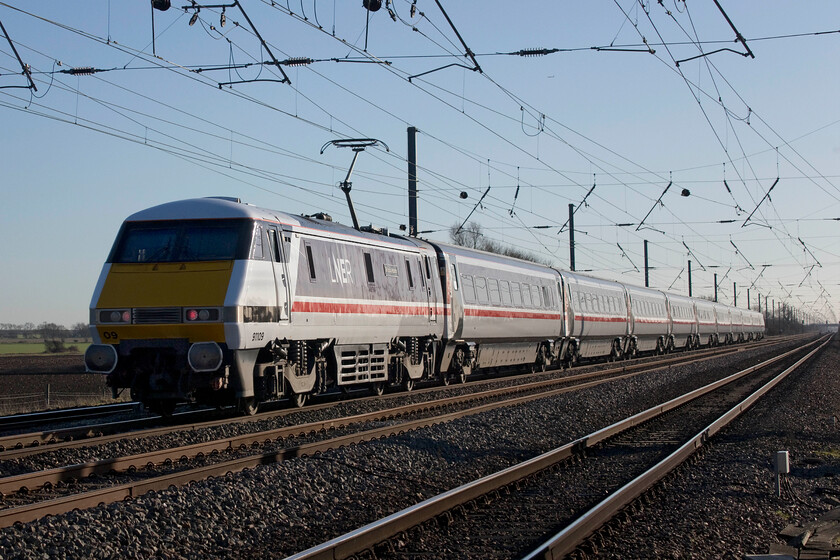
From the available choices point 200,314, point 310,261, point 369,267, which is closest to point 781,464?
point 200,314

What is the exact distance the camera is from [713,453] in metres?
11.9

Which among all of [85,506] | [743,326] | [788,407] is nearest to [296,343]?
[85,506]

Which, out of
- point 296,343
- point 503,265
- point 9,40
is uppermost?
point 9,40

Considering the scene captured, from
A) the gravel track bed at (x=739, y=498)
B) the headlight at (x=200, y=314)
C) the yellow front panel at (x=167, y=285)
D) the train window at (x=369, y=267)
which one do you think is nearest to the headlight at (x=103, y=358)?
the yellow front panel at (x=167, y=285)

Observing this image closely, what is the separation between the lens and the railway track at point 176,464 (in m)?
7.92

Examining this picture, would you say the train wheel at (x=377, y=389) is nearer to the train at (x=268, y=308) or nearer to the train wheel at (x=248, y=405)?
the train at (x=268, y=308)

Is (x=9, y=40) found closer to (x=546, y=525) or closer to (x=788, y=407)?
(x=546, y=525)

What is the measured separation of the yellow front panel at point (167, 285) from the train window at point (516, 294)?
14.1m

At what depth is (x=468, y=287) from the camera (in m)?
→ 23.2

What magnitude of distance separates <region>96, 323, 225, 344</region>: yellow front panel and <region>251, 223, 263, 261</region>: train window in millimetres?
1303

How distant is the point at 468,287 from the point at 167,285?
10.9 metres

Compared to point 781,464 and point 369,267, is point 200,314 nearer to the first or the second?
point 369,267

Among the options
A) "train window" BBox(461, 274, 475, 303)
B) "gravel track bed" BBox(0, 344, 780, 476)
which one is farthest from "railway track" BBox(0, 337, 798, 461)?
"train window" BBox(461, 274, 475, 303)

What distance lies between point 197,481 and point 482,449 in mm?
4221
